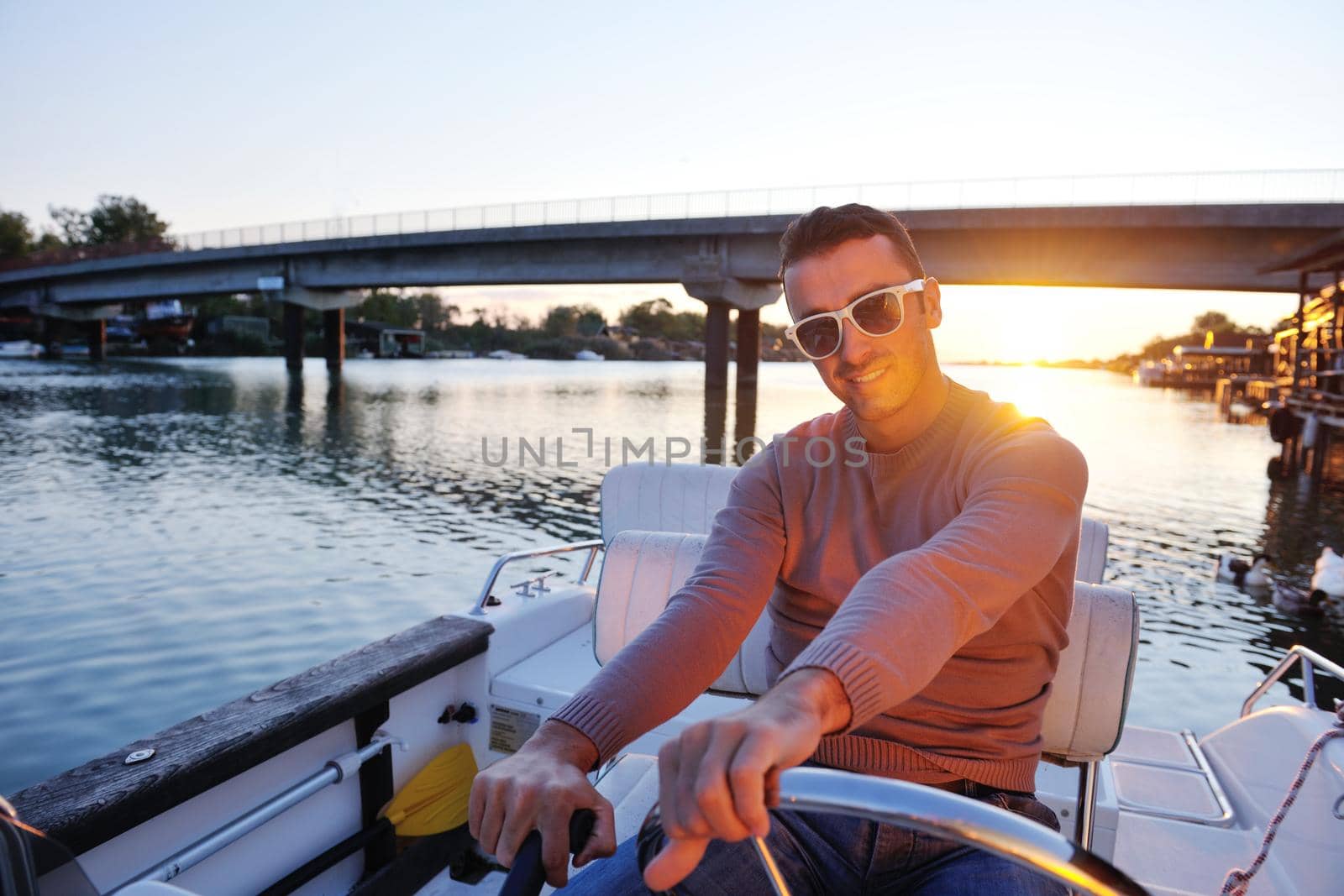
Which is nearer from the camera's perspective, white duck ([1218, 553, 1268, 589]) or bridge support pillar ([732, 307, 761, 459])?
white duck ([1218, 553, 1268, 589])

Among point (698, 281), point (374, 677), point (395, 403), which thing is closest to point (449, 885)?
point (374, 677)

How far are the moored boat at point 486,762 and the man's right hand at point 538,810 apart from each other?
0.88 m

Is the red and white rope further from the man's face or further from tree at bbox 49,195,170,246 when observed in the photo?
tree at bbox 49,195,170,246

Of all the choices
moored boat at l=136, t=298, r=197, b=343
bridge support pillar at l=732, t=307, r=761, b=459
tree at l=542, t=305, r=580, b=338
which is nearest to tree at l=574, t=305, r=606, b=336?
tree at l=542, t=305, r=580, b=338

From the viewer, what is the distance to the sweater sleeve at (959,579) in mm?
1232

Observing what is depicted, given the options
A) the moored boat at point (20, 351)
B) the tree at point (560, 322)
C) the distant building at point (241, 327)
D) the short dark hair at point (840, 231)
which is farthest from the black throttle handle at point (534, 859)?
the tree at point (560, 322)

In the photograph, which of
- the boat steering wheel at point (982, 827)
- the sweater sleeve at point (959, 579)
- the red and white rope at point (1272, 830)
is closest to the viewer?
the boat steering wheel at point (982, 827)

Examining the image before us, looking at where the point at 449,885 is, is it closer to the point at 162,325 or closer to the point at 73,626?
the point at 73,626

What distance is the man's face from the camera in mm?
1975

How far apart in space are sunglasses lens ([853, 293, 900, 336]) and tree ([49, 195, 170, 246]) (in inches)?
4359

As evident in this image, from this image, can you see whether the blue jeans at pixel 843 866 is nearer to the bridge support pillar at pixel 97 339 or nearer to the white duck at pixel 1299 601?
the white duck at pixel 1299 601

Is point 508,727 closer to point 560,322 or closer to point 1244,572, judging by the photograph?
point 1244,572

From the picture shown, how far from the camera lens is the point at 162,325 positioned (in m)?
80.9

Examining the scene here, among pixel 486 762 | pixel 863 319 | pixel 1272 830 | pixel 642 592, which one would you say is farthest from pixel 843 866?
pixel 486 762
